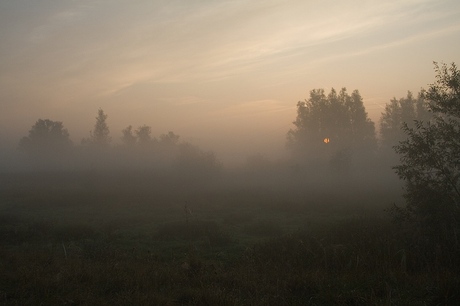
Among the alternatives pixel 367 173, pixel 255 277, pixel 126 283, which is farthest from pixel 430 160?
pixel 367 173

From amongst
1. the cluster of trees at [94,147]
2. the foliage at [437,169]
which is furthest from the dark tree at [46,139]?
the foliage at [437,169]

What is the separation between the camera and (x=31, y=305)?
691 centimetres

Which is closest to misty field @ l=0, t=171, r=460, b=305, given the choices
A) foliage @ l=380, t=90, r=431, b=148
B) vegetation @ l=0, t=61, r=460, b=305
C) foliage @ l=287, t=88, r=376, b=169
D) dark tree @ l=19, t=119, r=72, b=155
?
vegetation @ l=0, t=61, r=460, b=305

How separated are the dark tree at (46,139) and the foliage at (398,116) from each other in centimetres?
10084

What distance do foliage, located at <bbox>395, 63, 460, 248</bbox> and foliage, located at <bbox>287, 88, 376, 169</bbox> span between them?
53.3 metres

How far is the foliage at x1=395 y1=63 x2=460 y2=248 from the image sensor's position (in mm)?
12000

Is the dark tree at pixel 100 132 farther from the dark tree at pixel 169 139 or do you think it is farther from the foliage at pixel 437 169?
the foliage at pixel 437 169

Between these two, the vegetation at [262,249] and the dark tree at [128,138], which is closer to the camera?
the vegetation at [262,249]

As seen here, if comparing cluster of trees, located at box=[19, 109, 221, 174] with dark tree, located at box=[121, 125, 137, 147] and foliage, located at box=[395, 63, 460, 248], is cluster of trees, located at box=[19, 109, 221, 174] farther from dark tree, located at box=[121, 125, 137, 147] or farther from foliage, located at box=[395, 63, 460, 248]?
foliage, located at box=[395, 63, 460, 248]

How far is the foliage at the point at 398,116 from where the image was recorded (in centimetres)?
6831

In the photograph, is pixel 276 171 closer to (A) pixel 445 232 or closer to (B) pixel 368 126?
(B) pixel 368 126

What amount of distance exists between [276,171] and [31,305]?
228ft

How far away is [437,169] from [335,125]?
56.5 metres

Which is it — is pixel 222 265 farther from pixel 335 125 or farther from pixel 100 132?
pixel 100 132
